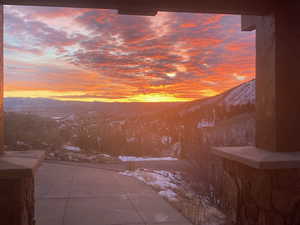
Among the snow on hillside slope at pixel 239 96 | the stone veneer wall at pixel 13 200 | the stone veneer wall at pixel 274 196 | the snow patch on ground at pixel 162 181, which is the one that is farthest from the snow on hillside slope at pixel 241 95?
the stone veneer wall at pixel 13 200

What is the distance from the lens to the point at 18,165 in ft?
7.80

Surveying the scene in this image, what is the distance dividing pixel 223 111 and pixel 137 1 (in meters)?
7.79

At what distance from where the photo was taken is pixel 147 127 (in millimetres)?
16109

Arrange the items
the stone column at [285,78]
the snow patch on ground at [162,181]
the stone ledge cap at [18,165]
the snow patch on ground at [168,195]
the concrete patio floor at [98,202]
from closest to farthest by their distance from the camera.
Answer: the stone ledge cap at [18,165] < the stone column at [285,78] < the concrete patio floor at [98,202] < the snow patch on ground at [168,195] < the snow patch on ground at [162,181]

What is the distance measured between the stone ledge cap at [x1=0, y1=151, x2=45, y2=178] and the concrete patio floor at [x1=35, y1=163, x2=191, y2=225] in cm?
171

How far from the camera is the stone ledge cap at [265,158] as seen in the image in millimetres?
2457

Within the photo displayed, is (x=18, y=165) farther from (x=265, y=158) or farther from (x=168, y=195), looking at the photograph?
(x=168, y=195)

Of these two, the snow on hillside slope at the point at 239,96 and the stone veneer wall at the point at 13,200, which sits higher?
the snow on hillside slope at the point at 239,96

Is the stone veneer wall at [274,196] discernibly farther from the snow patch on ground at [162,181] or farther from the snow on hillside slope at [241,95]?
the snow on hillside slope at [241,95]

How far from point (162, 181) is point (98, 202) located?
217cm

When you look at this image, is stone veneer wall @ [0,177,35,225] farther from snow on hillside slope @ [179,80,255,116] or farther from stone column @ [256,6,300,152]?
snow on hillside slope @ [179,80,255,116]

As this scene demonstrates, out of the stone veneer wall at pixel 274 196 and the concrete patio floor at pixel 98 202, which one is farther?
the concrete patio floor at pixel 98 202

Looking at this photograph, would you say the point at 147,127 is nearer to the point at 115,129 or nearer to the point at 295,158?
the point at 115,129

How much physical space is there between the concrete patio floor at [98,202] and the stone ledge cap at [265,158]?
1.74 m
